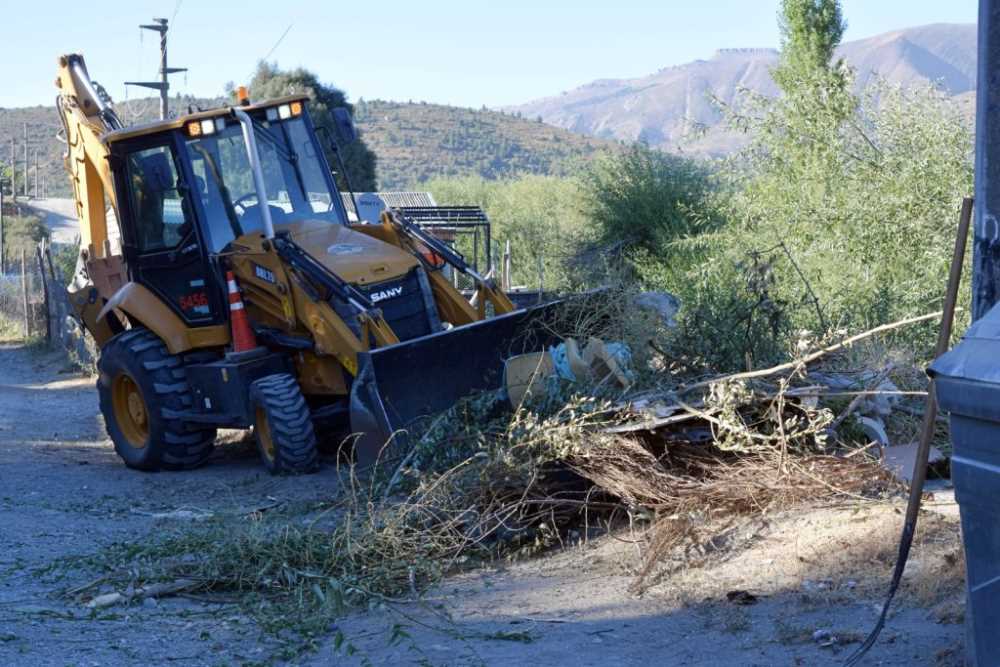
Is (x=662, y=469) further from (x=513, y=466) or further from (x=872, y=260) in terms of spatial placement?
(x=872, y=260)

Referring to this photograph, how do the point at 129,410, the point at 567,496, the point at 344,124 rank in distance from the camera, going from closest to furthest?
the point at 567,496, the point at 344,124, the point at 129,410

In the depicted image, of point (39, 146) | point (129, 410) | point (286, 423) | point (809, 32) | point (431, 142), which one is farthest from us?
point (39, 146)

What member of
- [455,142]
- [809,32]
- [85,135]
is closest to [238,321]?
[85,135]

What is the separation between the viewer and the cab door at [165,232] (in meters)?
10.1

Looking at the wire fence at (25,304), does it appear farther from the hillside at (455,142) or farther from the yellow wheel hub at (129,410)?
the hillside at (455,142)

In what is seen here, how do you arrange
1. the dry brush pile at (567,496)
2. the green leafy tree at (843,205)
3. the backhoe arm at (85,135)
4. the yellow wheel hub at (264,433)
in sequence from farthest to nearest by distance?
the backhoe arm at (85,135) → the green leafy tree at (843,205) → the yellow wheel hub at (264,433) → the dry brush pile at (567,496)

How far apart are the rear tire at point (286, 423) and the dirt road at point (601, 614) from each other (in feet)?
6.10

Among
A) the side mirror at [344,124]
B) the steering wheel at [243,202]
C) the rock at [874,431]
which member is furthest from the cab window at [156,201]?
the rock at [874,431]

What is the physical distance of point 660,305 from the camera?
9.12m

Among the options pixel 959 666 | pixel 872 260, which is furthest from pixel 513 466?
pixel 872 260

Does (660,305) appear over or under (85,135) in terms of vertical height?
under

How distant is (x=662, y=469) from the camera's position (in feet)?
22.7

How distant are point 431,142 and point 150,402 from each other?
64.7m

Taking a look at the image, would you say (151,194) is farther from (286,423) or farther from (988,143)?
(988,143)
